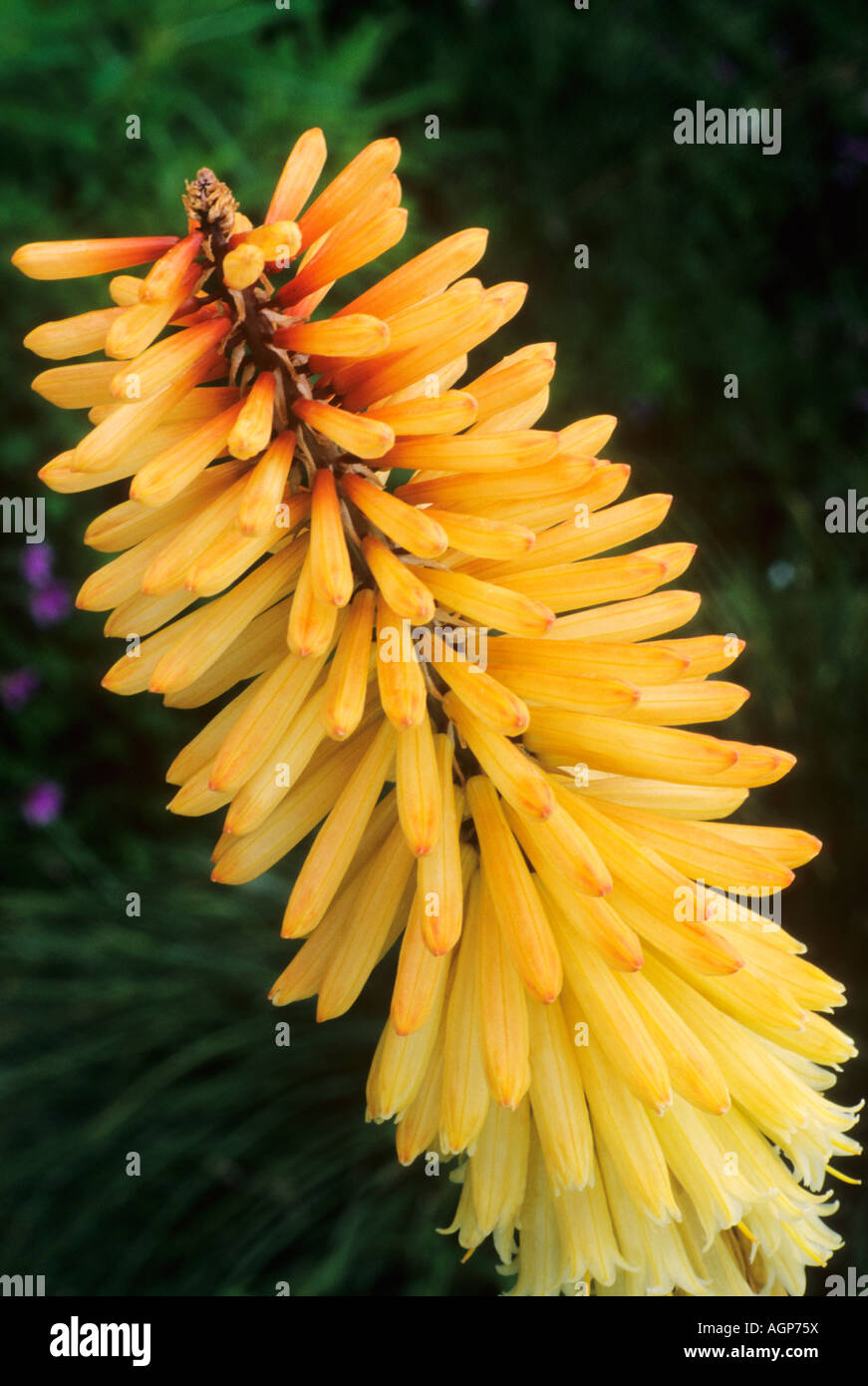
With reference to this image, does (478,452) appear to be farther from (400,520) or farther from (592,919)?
(592,919)

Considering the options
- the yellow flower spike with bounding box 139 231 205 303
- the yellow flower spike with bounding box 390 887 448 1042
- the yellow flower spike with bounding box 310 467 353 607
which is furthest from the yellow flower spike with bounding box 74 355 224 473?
the yellow flower spike with bounding box 390 887 448 1042

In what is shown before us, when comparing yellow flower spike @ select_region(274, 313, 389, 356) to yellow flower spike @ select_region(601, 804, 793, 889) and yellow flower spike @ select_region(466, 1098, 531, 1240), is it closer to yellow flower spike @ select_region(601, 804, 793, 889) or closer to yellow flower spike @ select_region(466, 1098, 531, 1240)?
yellow flower spike @ select_region(601, 804, 793, 889)

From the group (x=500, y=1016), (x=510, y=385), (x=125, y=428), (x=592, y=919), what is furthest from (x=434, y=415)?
(x=500, y=1016)

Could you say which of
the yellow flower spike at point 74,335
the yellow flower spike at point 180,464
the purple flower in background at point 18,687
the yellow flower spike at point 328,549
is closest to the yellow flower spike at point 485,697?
the yellow flower spike at point 328,549

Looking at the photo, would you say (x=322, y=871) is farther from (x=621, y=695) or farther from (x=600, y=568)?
(x=600, y=568)

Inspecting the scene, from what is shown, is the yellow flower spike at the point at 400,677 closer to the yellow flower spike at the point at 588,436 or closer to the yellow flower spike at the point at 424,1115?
the yellow flower spike at the point at 588,436

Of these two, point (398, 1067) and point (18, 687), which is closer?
point (398, 1067)
